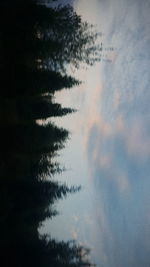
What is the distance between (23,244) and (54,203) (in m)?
3.46

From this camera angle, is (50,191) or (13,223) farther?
(50,191)

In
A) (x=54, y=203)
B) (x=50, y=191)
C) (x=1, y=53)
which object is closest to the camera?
(x=1, y=53)

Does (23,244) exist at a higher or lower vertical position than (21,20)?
lower

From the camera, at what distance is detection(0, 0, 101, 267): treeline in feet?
39.7

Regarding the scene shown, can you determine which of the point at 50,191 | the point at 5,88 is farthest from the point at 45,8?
the point at 50,191

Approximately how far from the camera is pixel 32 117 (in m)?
13.2

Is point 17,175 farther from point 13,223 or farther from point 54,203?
point 54,203

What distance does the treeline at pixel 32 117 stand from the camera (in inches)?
476

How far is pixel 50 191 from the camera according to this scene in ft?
51.9

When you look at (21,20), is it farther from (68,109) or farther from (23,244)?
(23,244)

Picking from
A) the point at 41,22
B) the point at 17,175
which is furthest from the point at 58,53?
the point at 17,175

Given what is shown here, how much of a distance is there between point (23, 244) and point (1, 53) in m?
7.65

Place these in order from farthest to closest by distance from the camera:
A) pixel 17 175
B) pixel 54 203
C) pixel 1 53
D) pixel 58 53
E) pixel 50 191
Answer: pixel 54 203
pixel 50 191
pixel 58 53
pixel 17 175
pixel 1 53

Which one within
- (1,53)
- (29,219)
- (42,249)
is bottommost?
(42,249)
